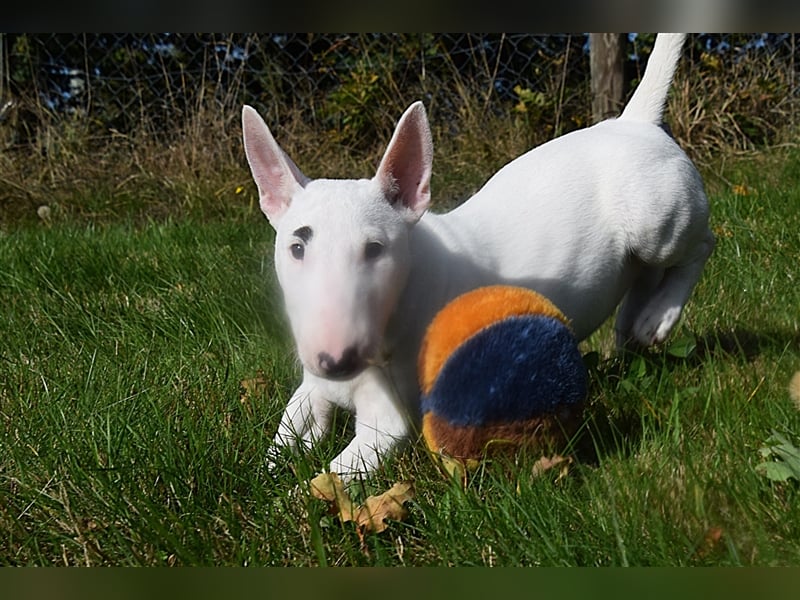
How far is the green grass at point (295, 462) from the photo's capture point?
1.50 metres

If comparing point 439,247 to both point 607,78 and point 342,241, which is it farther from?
Answer: point 607,78

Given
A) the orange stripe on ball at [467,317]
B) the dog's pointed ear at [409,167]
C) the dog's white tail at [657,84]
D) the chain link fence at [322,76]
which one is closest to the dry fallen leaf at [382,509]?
the orange stripe on ball at [467,317]

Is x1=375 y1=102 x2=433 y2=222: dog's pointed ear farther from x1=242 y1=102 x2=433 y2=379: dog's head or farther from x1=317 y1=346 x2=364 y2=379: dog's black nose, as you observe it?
x1=317 y1=346 x2=364 y2=379: dog's black nose

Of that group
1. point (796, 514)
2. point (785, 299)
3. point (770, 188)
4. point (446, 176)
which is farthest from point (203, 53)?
point (796, 514)

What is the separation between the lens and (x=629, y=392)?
2.25 m

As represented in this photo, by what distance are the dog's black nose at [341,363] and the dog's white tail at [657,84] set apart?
1.53m

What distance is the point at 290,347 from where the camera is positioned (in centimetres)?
258

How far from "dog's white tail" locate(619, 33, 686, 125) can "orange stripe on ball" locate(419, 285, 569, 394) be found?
44.0 inches

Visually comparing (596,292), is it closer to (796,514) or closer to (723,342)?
(723,342)

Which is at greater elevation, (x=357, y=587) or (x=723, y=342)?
(x=357, y=587)

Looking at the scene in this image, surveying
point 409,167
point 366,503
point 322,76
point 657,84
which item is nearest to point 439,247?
point 409,167

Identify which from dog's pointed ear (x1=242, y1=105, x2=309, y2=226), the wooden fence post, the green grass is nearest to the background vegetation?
the green grass

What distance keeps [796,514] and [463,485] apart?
0.61 metres

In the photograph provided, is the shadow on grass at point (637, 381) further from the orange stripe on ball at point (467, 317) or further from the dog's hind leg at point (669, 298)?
the orange stripe on ball at point (467, 317)
